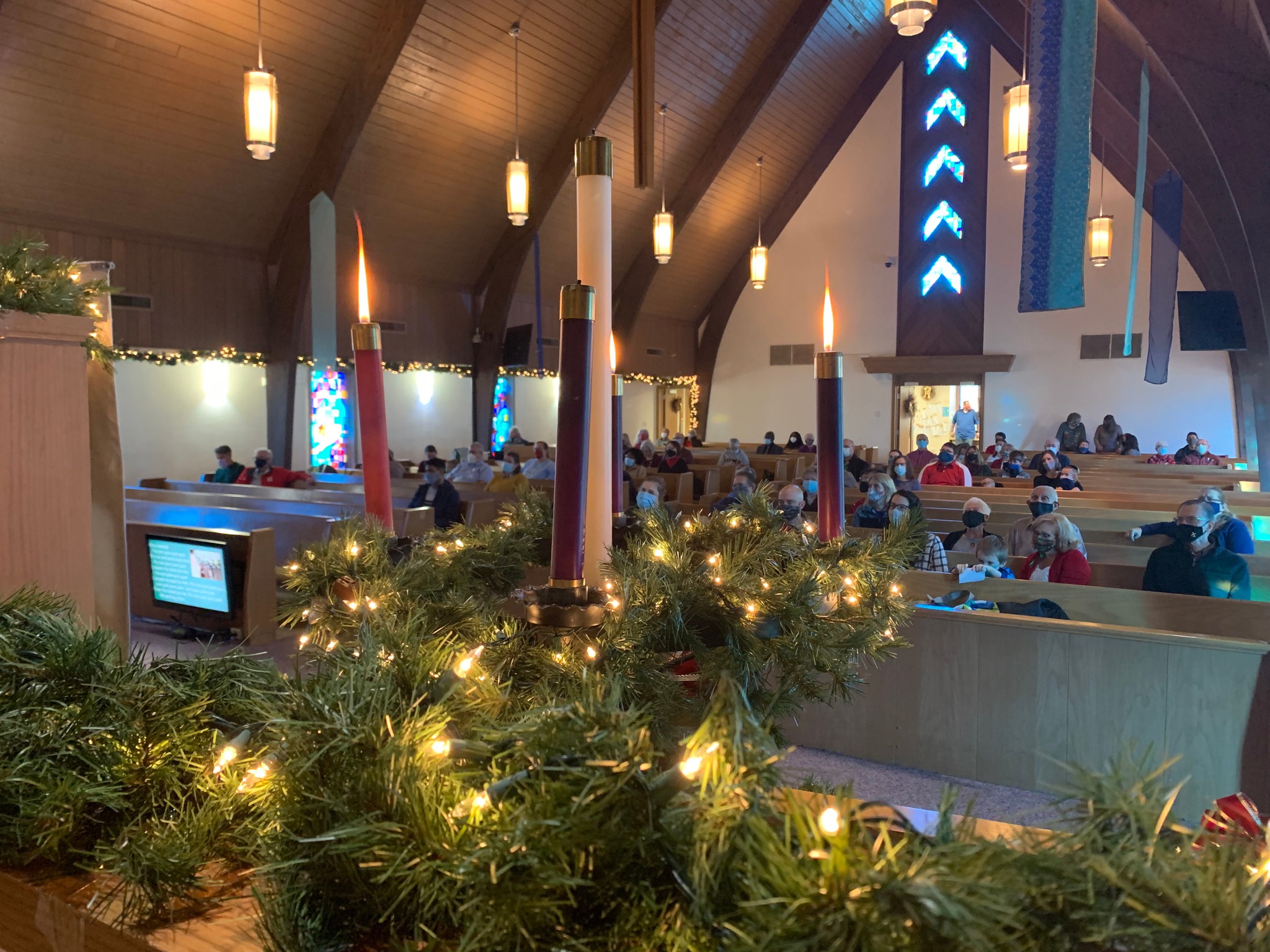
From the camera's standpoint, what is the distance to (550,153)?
13.5 meters

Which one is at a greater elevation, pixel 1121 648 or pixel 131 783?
pixel 131 783

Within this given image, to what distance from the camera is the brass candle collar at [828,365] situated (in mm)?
1278

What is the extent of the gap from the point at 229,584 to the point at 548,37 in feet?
28.7

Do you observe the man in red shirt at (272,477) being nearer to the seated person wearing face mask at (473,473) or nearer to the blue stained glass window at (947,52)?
the seated person wearing face mask at (473,473)

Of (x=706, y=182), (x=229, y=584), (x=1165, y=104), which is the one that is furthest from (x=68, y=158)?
(x=1165, y=104)

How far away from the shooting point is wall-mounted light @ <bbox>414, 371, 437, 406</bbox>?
1468 cm

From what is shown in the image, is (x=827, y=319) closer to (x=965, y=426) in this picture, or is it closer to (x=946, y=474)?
(x=946, y=474)

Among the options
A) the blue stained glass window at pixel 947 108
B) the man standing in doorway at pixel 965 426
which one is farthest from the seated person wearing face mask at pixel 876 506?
the blue stained glass window at pixel 947 108

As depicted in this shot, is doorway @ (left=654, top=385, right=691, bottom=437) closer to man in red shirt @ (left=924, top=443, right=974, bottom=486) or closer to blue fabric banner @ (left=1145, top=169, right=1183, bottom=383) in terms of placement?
man in red shirt @ (left=924, top=443, right=974, bottom=486)

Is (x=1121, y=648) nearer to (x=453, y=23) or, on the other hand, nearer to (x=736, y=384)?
(x=453, y=23)

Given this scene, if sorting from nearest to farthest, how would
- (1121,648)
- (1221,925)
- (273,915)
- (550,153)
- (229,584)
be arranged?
(1221,925)
(273,915)
(1121,648)
(229,584)
(550,153)

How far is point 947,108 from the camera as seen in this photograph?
1644cm

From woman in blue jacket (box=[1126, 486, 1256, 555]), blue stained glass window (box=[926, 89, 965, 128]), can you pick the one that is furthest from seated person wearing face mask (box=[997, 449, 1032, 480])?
blue stained glass window (box=[926, 89, 965, 128])

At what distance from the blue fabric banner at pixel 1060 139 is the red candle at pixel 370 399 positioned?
12.0 ft
